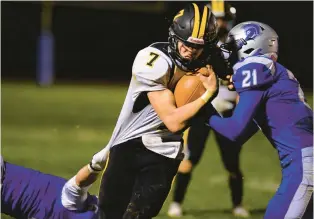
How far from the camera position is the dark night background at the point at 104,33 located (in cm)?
1878

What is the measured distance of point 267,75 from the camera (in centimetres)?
404

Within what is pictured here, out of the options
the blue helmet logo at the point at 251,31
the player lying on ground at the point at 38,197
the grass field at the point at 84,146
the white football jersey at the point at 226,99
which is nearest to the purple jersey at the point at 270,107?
the blue helmet logo at the point at 251,31

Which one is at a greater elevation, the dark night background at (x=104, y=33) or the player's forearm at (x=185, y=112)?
the player's forearm at (x=185, y=112)

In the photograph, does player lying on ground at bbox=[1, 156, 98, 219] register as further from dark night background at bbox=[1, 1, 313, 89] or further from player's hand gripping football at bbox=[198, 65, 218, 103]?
dark night background at bbox=[1, 1, 313, 89]

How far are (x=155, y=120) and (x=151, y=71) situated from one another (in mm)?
282

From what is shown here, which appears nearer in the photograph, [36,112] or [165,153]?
[165,153]

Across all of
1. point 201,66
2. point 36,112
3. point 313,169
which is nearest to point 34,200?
point 201,66

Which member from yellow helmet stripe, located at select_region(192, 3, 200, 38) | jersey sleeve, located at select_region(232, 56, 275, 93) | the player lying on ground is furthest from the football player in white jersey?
the player lying on ground

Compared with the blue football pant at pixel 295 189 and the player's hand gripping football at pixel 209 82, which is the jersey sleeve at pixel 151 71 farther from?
the blue football pant at pixel 295 189

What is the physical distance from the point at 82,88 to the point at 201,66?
1320 centimetres

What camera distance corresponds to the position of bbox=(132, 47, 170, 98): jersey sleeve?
3967 millimetres

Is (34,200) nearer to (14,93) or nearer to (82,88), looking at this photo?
(14,93)

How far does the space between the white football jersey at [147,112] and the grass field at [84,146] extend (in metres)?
1.56

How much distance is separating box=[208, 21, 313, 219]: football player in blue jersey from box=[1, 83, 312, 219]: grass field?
62.7 inches
